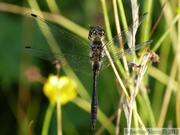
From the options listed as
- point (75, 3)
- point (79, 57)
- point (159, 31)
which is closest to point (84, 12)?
point (75, 3)

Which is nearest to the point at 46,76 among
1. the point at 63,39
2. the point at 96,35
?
the point at 63,39

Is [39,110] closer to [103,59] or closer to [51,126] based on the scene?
[51,126]

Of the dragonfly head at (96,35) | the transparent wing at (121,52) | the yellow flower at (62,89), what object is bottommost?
the yellow flower at (62,89)

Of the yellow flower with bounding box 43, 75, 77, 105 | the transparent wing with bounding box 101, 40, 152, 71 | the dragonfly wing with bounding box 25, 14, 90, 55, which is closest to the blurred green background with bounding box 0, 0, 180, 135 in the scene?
the yellow flower with bounding box 43, 75, 77, 105

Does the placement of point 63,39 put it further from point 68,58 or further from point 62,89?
point 62,89

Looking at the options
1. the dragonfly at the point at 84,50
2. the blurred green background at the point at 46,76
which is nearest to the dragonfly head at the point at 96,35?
the dragonfly at the point at 84,50

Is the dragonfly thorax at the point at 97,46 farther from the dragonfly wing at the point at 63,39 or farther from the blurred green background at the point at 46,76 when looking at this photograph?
the blurred green background at the point at 46,76

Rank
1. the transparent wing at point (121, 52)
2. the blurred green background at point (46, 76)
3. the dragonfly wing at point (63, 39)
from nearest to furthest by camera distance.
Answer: the transparent wing at point (121, 52) < the dragonfly wing at point (63, 39) < the blurred green background at point (46, 76)

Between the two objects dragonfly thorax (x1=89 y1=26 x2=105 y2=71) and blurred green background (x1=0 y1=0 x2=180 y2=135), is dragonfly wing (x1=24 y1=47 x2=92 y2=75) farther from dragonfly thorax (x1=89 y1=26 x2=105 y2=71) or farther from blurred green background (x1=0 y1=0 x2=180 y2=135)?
blurred green background (x1=0 y1=0 x2=180 y2=135)

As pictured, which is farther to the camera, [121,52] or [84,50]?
[84,50]
